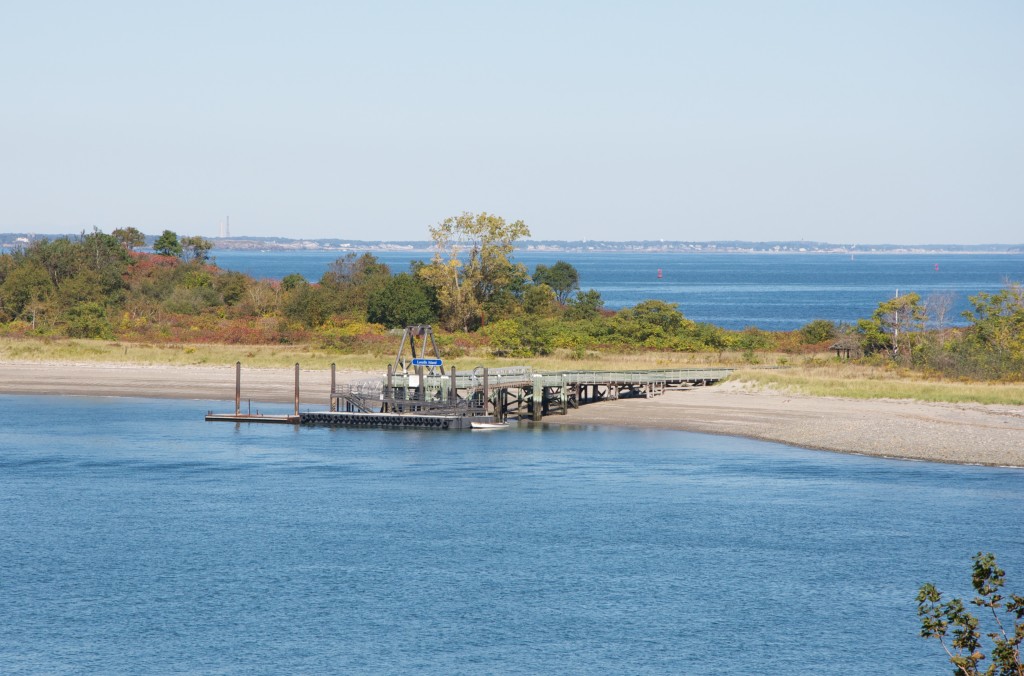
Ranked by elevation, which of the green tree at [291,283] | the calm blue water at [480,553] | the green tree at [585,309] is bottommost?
the calm blue water at [480,553]

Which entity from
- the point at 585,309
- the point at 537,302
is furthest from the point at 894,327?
the point at 537,302

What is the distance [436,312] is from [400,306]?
205 inches

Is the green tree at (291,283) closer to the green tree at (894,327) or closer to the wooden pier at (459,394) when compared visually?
the wooden pier at (459,394)

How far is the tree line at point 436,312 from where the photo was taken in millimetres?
77375

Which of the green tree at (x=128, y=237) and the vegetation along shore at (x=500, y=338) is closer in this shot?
the vegetation along shore at (x=500, y=338)

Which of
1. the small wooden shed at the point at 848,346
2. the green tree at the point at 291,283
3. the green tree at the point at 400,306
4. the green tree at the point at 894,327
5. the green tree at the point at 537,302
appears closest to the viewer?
the green tree at the point at 894,327

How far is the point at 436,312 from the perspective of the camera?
324 feet

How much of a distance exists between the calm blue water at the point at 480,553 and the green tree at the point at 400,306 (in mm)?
38178

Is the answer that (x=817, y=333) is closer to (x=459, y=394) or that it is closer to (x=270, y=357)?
(x=459, y=394)

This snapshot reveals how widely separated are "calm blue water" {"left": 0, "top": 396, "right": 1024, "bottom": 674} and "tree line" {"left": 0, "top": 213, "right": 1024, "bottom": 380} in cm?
2609

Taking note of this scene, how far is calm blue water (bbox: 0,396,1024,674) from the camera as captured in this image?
1138 inches

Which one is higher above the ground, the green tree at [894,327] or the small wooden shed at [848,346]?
the green tree at [894,327]

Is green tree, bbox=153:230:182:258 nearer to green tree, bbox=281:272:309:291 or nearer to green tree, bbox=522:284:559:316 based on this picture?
green tree, bbox=281:272:309:291

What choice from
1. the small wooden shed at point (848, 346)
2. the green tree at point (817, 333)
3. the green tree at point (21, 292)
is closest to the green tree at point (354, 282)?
the green tree at point (21, 292)
